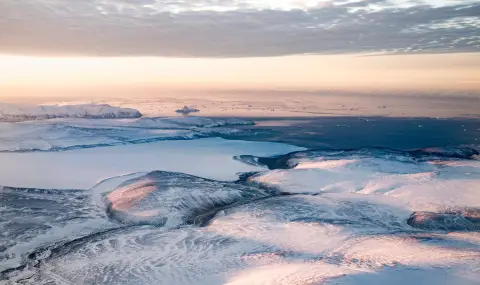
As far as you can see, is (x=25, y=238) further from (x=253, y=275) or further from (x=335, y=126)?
(x=335, y=126)

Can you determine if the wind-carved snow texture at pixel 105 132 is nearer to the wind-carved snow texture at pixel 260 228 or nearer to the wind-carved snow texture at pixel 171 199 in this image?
the wind-carved snow texture at pixel 260 228

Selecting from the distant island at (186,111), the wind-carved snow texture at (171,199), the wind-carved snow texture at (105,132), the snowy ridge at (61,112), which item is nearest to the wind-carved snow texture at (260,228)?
the wind-carved snow texture at (171,199)

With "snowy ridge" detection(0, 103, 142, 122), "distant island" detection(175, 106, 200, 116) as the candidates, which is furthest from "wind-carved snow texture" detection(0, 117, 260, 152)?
"distant island" detection(175, 106, 200, 116)

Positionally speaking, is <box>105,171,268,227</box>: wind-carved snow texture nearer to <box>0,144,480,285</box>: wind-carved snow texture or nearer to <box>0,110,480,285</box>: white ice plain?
<box>0,144,480,285</box>: wind-carved snow texture

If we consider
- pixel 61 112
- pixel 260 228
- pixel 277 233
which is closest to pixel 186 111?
pixel 61 112

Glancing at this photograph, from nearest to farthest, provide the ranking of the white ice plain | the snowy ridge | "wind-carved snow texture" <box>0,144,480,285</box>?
the white ice plain
"wind-carved snow texture" <box>0,144,480,285</box>
the snowy ridge

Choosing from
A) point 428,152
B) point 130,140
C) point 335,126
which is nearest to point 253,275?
point 428,152

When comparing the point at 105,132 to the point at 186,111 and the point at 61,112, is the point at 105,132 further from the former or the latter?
the point at 186,111
